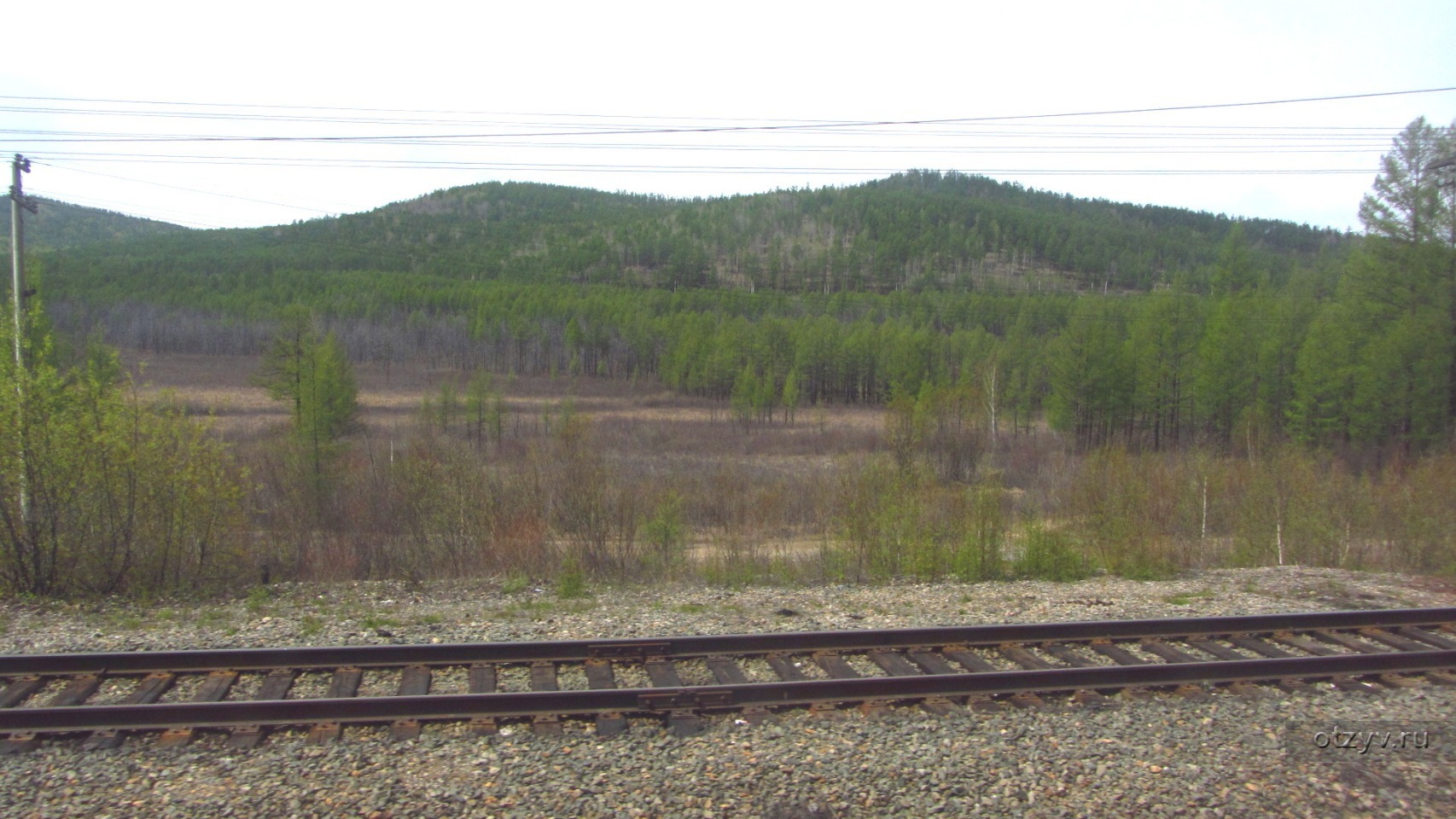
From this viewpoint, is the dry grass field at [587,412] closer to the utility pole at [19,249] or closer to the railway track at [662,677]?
the utility pole at [19,249]

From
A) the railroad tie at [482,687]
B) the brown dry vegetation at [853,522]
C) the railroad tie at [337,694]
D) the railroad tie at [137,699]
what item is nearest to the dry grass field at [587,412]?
the brown dry vegetation at [853,522]

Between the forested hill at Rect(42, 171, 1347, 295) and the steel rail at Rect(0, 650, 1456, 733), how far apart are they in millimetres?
27197

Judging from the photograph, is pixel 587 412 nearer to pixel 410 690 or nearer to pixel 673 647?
pixel 673 647

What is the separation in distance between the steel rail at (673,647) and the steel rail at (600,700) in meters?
1.07

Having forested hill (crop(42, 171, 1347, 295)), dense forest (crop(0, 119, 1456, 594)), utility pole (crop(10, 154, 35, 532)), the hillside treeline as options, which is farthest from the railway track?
forested hill (crop(42, 171, 1347, 295))

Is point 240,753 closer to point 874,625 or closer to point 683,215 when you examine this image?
point 874,625

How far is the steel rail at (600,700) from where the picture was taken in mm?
6191

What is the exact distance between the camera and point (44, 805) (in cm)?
518

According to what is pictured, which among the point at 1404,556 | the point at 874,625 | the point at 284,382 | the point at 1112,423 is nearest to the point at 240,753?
the point at 874,625

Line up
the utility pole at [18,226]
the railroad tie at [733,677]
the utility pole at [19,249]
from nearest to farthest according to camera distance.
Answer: the railroad tie at [733,677], the utility pole at [19,249], the utility pole at [18,226]

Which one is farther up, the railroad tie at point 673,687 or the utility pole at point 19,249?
the utility pole at point 19,249

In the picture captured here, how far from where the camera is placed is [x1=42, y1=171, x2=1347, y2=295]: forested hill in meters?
44.8

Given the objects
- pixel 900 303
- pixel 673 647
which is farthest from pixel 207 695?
pixel 900 303

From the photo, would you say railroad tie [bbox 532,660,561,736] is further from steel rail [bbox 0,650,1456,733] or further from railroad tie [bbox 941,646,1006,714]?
railroad tie [bbox 941,646,1006,714]
